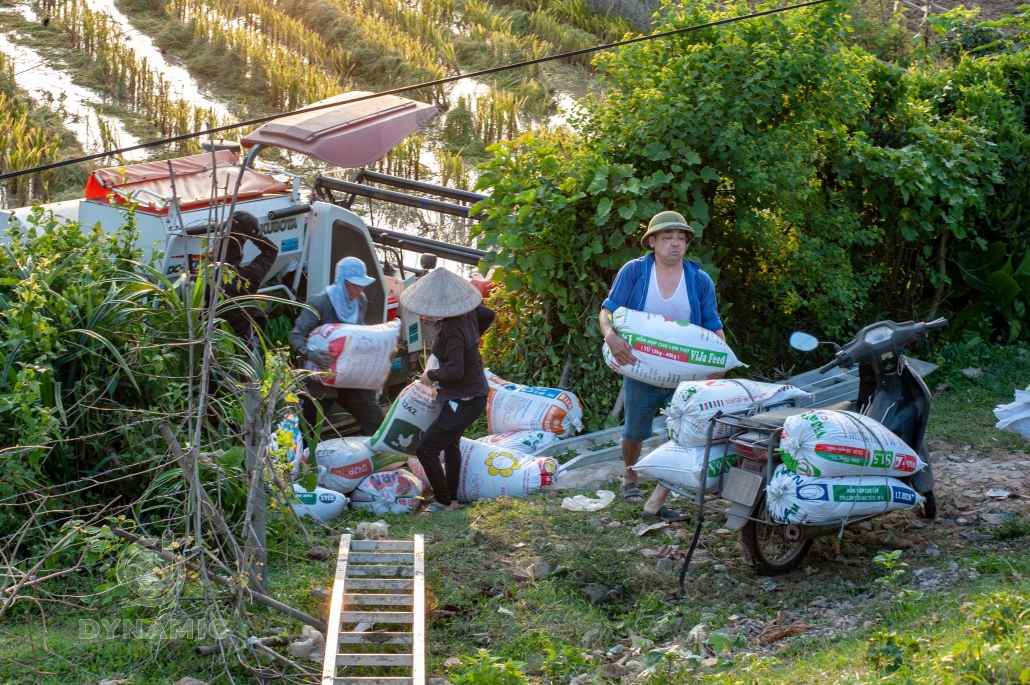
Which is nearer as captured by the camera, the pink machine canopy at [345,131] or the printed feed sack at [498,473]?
the printed feed sack at [498,473]

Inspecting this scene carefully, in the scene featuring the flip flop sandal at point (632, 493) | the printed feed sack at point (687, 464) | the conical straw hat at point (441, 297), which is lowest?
the flip flop sandal at point (632, 493)

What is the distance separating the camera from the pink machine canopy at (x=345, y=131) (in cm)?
816

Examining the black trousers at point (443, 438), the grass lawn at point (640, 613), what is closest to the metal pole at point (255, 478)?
the grass lawn at point (640, 613)

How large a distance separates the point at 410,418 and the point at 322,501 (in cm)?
75

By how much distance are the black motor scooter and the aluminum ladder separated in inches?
60.7

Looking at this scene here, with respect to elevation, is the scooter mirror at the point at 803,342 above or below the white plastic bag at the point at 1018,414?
above

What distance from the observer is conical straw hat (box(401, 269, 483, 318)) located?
632 cm

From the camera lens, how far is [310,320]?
7.09m

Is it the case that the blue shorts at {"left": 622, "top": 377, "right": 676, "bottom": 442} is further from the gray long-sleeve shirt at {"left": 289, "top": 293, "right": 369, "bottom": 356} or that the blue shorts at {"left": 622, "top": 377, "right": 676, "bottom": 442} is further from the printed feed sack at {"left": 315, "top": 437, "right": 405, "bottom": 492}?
the gray long-sleeve shirt at {"left": 289, "top": 293, "right": 369, "bottom": 356}

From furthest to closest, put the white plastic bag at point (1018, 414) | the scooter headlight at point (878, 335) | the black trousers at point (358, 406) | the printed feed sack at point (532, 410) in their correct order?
1. the printed feed sack at point (532, 410)
2. the black trousers at point (358, 406)
3. the white plastic bag at point (1018, 414)
4. the scooter headlight at point (878, 335)

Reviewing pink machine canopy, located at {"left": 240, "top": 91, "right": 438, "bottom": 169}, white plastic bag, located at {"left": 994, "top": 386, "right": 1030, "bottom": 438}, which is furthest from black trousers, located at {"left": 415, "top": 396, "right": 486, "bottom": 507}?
white plastic bag, located at {"left": 994, "top": 386, "right": 1030, "bottom": 438}

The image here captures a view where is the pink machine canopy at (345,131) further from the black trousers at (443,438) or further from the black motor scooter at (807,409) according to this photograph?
the black motor scooter at (807,409)

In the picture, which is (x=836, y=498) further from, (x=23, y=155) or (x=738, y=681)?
(x=23, y=155)

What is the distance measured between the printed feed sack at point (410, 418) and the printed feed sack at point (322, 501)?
0.49 m
